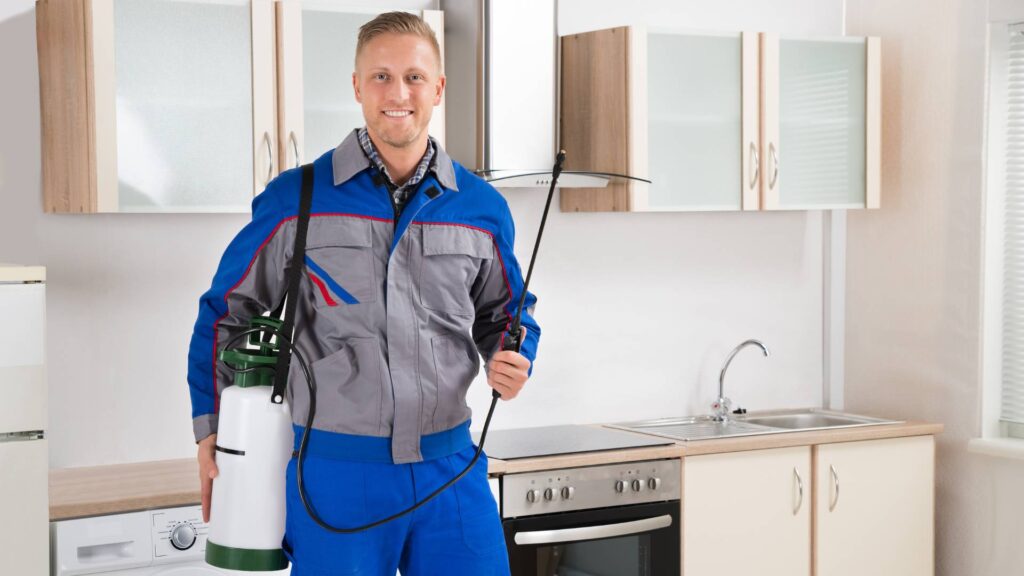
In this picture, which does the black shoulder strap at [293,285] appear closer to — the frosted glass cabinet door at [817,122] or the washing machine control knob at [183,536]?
the washing machine control knob at [183,536]

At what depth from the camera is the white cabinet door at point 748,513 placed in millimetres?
3672

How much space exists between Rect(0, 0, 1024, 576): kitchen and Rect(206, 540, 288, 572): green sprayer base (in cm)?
139

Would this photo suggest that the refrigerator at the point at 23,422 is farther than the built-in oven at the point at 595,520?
No

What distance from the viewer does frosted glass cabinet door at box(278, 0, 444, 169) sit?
326cm

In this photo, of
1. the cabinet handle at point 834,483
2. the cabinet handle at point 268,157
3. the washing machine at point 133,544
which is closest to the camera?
the washing machine at point 133,544

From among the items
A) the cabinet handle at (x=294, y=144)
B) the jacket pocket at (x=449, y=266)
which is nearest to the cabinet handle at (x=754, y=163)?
the cabinet handle at (x=294, y=144)

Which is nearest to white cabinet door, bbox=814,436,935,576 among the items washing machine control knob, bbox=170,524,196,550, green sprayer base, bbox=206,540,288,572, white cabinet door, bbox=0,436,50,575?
washing machine control knob, bbox=170,524,196,550

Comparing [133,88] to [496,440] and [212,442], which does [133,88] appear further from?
[496,440]

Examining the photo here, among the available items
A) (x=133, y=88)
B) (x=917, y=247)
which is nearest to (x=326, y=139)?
(x=133, y=88)

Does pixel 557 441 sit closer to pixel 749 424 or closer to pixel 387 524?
pixel 749 424

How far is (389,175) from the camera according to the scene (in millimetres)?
2326

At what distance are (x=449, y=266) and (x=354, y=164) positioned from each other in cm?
26

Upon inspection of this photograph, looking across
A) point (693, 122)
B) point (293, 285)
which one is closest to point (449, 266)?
point (293, 285)

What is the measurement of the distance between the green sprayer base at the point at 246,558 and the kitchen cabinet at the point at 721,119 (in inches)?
73.9
